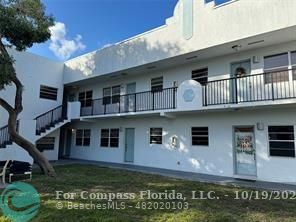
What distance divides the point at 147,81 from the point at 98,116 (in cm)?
400

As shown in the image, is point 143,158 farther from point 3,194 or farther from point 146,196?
point 3,194

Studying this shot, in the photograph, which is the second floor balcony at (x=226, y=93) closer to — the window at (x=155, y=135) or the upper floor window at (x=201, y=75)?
the upper floor window at (x=201, y=75)

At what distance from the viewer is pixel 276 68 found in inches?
392

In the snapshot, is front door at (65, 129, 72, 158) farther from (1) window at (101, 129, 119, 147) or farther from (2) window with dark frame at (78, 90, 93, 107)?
(1) window at (101, 129, 119, 147)

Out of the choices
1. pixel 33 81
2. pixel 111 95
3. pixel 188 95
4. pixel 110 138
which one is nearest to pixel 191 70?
pixel 188 95

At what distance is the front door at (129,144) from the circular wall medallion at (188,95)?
16.5ft

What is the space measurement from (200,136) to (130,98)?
18.0 ft

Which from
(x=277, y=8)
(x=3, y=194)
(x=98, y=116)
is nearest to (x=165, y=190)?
(x=3, y=194)

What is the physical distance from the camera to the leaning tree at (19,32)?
31.2ft

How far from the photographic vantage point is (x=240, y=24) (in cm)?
966

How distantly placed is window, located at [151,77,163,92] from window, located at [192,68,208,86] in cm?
216

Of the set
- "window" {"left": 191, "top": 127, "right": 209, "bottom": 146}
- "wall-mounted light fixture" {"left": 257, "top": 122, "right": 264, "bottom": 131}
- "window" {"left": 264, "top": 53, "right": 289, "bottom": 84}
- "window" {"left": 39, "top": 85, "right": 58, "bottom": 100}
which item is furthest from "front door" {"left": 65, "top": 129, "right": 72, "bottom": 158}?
"window" {"left": 264, "top": 53, "right": 289, "bottom": 84}

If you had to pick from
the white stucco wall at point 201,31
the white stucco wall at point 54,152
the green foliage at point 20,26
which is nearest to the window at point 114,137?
the white stucco wall at point 201,31

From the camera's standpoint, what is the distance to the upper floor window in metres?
12.2
